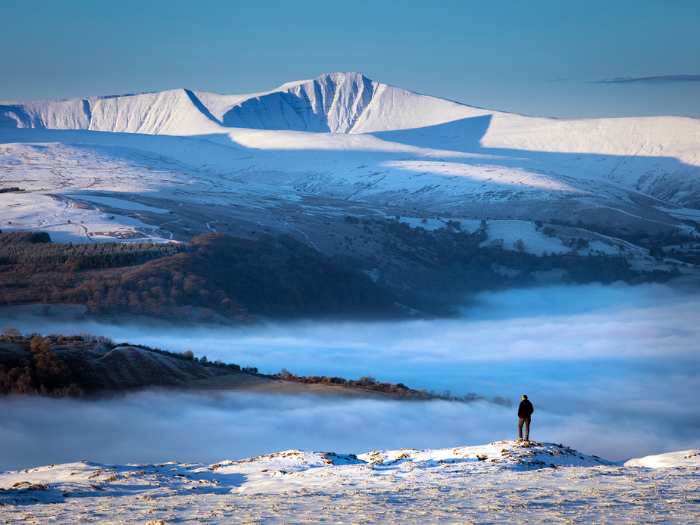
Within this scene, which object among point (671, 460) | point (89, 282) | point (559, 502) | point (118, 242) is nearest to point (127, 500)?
point (559, 502)

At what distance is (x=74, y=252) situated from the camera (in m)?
72.1

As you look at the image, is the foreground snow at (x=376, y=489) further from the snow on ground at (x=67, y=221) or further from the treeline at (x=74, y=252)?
the snow on ground at (x=67, y=221)

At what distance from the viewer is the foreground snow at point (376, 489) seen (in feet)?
46.4

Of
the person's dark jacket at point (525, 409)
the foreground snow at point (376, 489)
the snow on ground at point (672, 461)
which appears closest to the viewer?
the foreground snow at point (376, 489)

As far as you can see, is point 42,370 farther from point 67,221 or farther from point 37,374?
point 67,221

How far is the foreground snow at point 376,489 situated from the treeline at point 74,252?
178 ft

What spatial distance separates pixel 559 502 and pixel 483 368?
7661 centimetres

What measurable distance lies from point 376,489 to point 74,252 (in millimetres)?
63812

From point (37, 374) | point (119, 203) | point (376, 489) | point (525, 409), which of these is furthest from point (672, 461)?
point (119, 203)

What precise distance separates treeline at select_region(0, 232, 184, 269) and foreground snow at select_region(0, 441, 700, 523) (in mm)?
54259

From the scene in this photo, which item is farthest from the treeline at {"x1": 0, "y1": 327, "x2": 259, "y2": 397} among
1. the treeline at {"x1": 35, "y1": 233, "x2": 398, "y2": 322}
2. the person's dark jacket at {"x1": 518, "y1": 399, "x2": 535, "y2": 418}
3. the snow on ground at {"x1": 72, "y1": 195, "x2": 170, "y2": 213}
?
the snow on ground at {"x1": 72, "y1": 195, "x2": 170, "y2": 213}

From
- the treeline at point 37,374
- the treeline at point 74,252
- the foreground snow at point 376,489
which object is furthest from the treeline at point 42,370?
the treeline at point 74,252

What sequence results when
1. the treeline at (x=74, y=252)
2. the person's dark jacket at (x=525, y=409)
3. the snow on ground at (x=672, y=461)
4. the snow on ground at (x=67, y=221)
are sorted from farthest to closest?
the snow on ground at (x=67, y=221), the treeline at (x=74, y=252), the person's dark jacket at (x=525, y=409), the snow on ground at (x=672, y=461)

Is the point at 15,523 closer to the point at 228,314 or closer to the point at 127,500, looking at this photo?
the point at 127,500
